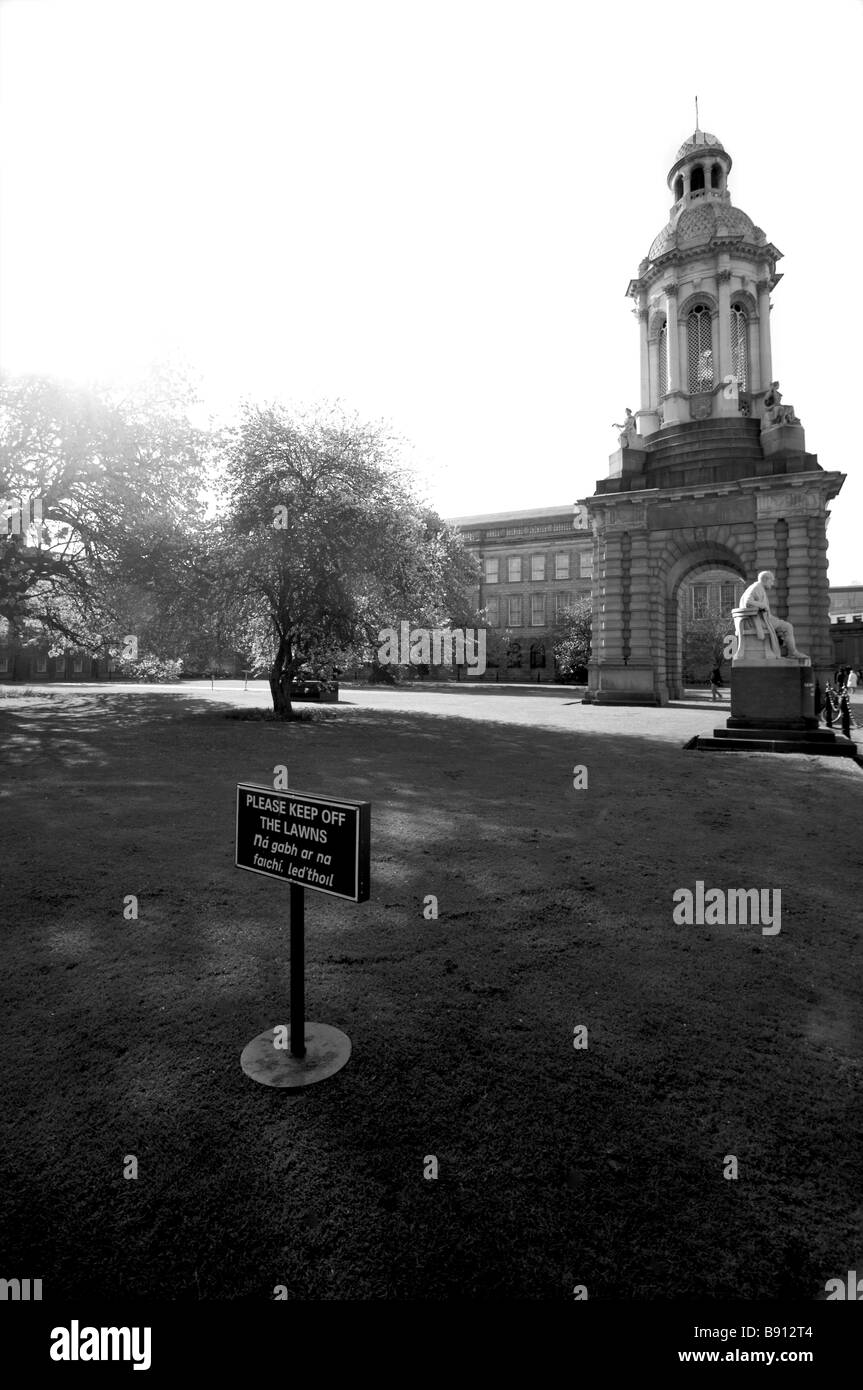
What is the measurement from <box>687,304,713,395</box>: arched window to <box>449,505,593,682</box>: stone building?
36.3 metres

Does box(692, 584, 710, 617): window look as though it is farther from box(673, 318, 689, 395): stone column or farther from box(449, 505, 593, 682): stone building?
box(673, 318, 689, 395): stone column

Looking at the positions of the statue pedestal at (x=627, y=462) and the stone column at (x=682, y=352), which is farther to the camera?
the stone column at (x=682, y=352)

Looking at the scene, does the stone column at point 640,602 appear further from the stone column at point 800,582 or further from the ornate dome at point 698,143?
the ornate dome at point 698,143

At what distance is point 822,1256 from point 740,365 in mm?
42394

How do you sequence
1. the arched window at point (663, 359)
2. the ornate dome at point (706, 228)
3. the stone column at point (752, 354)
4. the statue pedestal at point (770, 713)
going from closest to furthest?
the statue pedestal at point (770, 713), the ornate dome at point (706, 228), the stone column at point (752, 354), the arched window at point (663, 359)

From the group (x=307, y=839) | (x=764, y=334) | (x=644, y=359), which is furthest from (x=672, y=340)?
(x=307, y=839)

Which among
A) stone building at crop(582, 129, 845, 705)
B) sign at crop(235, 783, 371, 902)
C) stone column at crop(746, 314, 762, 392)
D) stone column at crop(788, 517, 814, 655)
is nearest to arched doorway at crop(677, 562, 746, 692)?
stone column at crop(746, 314, 762, 392)

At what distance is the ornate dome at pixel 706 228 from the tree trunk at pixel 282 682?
1258 inches

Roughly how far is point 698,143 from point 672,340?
13171 millimetres

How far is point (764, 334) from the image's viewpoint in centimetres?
3609

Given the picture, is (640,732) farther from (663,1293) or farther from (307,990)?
(663,1293)

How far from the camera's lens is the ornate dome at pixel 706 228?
1387 inches

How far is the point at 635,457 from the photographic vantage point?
34.6 metres

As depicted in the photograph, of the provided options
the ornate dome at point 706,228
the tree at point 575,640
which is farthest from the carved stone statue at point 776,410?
the tree at point 575,640
